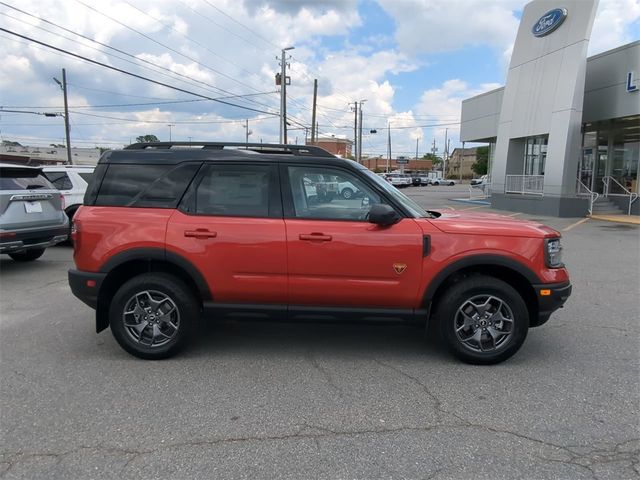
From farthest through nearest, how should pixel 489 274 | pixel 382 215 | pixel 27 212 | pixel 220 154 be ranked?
pixel 27 212, pixel 220 154, pixel 489 274, pixel 382 215

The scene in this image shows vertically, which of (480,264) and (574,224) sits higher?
(480,264)

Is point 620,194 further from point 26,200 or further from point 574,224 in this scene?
point 26,200

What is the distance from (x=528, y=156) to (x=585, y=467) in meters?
23.0

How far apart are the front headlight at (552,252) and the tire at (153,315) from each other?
304 centimetres

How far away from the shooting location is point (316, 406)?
349 cm

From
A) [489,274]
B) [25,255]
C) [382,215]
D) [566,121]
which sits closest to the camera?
[382,215]

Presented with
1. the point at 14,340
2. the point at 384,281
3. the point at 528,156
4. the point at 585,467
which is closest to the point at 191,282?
the point at 384,281

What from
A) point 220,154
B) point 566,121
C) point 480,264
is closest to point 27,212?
point 220,154

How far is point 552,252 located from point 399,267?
1.33m

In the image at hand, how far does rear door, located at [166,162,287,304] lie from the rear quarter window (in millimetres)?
114

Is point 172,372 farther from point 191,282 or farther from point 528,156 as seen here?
point 528,156

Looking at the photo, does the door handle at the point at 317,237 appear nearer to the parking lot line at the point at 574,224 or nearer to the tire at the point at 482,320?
the tire at the point at 482,320

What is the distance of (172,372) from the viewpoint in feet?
13.4

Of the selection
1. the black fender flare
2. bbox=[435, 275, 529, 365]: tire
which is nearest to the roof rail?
the black fender flare
